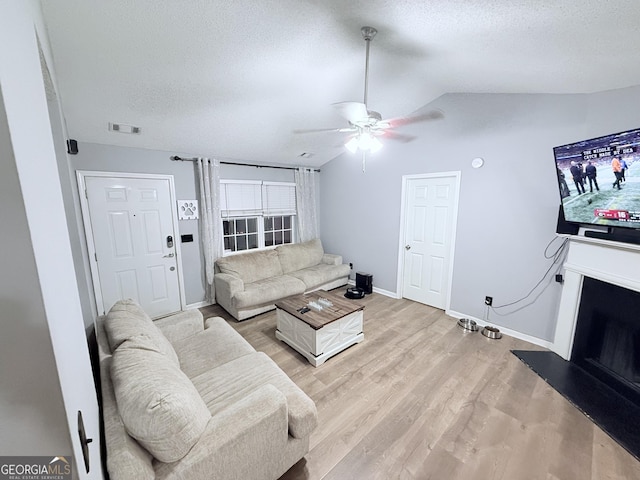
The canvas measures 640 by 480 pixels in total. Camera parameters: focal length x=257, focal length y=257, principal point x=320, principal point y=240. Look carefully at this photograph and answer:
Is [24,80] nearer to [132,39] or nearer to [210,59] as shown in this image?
[132,39]

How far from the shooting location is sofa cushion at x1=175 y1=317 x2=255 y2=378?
1.98 meters

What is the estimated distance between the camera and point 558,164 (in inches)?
90.8

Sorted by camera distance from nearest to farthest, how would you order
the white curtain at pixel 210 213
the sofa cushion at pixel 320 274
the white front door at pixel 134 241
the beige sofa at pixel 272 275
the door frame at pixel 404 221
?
the white front door at pixel 134 241 < the door frame at pixel 404 221 < the beige sofa at pixel 272 275 < the white curtain at pixel 210 213 < the sofa cushion at pixel 320 274

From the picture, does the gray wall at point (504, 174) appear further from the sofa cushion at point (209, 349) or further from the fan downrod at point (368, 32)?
the sofa cushion at point (209, 349)

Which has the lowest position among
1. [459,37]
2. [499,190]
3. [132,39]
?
[499,190]

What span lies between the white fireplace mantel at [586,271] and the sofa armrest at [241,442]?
9.24 feet

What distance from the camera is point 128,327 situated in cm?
163

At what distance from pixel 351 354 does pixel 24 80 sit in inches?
113

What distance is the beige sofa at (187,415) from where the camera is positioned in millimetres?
1079

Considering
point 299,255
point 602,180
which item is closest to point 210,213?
point 299,255

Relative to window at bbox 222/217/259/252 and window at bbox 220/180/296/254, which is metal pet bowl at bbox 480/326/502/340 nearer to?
window at bbox 220/180/296/254

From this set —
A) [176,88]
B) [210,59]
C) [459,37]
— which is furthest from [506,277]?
[176,88]

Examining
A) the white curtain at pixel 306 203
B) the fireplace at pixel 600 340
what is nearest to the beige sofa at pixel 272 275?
the white curtain at pixel 306 203

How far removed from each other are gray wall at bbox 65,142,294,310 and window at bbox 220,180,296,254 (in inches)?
7.7
